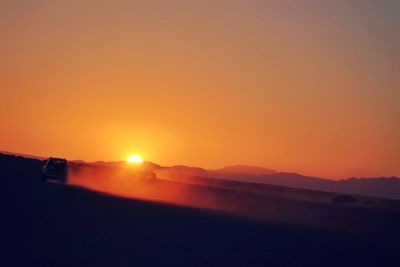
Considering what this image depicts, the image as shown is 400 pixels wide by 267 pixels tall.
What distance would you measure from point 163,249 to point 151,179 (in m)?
59.5

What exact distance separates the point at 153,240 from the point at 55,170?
31959mm

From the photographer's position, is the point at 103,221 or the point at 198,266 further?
the point at 103,221

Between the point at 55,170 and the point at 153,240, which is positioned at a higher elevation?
the point at 55,170

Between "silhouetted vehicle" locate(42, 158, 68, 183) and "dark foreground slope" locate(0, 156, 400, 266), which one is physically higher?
"silhouetted vehicle" locate(42, 158, 68, 183)

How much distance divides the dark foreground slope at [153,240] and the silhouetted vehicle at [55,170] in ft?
59.5

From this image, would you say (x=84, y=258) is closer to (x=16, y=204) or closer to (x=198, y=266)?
(x=198, y=266)

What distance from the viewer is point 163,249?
18.0 metres

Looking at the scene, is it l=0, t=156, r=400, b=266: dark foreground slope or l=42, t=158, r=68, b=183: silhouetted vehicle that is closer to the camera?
l=0, t=156, r=400, b=266: dark foreground slope

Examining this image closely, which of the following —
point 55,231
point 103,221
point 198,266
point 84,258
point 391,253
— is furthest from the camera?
point 391,253

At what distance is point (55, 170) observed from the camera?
50125mm

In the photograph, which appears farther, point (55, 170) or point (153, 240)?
point (55, 170)

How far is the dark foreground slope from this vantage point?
15.7 meters

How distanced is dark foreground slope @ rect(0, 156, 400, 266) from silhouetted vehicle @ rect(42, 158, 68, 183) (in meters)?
18.1

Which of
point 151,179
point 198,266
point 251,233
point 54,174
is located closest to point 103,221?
point 251,233
